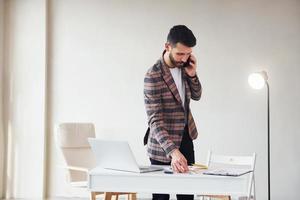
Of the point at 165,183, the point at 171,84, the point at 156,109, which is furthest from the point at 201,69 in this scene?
the point at 165,183

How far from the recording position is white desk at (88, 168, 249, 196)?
2680 millimetres

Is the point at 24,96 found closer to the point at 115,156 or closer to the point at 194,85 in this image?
the point at 194,85

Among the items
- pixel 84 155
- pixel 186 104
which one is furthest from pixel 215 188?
pixel 84 155

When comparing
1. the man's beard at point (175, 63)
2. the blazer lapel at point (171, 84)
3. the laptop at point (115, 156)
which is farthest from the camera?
the man's beard at point (175, 63)

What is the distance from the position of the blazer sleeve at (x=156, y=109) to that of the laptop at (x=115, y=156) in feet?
0.89

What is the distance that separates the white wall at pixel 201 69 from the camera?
554 cm

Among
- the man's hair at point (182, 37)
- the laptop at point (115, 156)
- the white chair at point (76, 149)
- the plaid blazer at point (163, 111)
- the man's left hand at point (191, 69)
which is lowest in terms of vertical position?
the white chair at point (76, 149)

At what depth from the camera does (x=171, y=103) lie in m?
3.48

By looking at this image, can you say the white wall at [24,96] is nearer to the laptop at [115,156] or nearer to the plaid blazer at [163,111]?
the plaid blazer at [163,111]

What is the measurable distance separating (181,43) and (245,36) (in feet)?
6.86

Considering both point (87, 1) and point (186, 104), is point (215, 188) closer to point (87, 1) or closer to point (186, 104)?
point (186, 104)

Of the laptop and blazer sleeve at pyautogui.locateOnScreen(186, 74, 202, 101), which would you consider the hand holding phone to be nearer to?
blazer sleeve at pyautogui.locateOnScreen(186, 74, 202, 101)

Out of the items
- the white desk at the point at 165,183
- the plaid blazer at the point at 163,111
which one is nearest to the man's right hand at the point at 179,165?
the white desk at the point at 165,183

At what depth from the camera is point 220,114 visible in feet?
18.5
